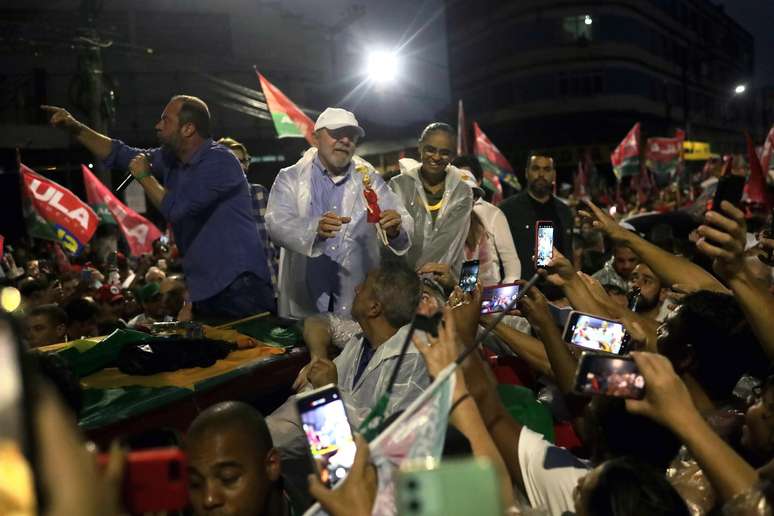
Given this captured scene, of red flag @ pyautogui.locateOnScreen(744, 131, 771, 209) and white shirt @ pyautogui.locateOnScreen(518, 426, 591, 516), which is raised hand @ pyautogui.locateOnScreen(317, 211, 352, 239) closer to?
white shirt @ pyautogui.locateOnScreen(518, 426, 591, 516)

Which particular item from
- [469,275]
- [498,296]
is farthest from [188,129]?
[498,296]

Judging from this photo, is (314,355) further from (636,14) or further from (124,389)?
(636,14)

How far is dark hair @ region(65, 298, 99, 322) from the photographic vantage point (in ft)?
18.8

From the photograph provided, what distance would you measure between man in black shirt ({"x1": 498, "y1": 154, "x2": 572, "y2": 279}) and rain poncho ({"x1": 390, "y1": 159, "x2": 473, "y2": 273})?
37.3 inches

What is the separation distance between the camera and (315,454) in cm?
194

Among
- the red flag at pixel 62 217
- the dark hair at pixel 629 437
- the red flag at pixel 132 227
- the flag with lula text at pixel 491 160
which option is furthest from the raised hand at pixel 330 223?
the flag with lula text at pixel 491 160

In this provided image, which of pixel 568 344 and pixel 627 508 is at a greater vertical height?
pixel 568 344

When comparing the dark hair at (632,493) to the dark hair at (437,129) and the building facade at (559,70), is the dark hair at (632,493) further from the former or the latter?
the building facade at (559,70)

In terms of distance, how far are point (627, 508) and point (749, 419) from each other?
870 millimetres

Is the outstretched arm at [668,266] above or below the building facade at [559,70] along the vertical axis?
below

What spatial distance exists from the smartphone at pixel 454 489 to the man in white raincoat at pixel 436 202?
13.4 feet

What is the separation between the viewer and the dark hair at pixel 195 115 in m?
4.37

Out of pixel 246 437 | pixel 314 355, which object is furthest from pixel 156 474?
pixel 314 355

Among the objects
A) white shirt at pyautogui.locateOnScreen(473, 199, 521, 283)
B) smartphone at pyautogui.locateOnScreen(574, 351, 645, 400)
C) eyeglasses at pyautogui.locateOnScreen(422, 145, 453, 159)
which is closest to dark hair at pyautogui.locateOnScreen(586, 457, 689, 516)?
smartphone at pyautogui.locateOnScreen(574, 351, 645, 400)
